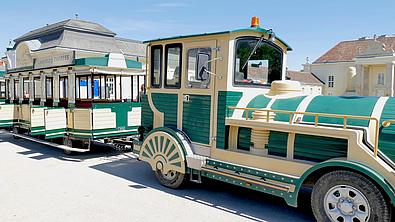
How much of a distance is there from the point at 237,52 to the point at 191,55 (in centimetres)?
78

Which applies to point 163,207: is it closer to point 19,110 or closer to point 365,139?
point 365,139

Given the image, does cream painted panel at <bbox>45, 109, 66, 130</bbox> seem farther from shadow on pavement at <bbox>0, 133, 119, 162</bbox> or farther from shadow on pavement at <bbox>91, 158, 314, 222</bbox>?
shadow on pavement at <bbox>91, 158, 314, 222</bbox>

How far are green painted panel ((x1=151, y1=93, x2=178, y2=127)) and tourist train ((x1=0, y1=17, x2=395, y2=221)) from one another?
0.02 m

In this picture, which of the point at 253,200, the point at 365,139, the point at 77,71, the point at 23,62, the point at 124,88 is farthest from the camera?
the point at 23,62

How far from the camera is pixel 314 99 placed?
4328 millimetres

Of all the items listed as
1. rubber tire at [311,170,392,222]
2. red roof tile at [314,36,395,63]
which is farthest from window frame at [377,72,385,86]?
rubber tire at [311,170,392,222]

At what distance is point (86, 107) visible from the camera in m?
8.16

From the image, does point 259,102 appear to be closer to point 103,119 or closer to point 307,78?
point 103,119

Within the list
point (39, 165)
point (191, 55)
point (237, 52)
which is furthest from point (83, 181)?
point (237, 52)

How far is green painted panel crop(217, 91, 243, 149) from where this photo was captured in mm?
4691

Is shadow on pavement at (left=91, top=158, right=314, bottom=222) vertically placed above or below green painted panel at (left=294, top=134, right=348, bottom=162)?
below

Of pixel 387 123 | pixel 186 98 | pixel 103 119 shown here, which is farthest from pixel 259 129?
pixel 103 119

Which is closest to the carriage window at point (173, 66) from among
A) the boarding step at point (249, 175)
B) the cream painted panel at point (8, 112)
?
the boarding step at point (249, 175)

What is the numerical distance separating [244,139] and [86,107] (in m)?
4.97
